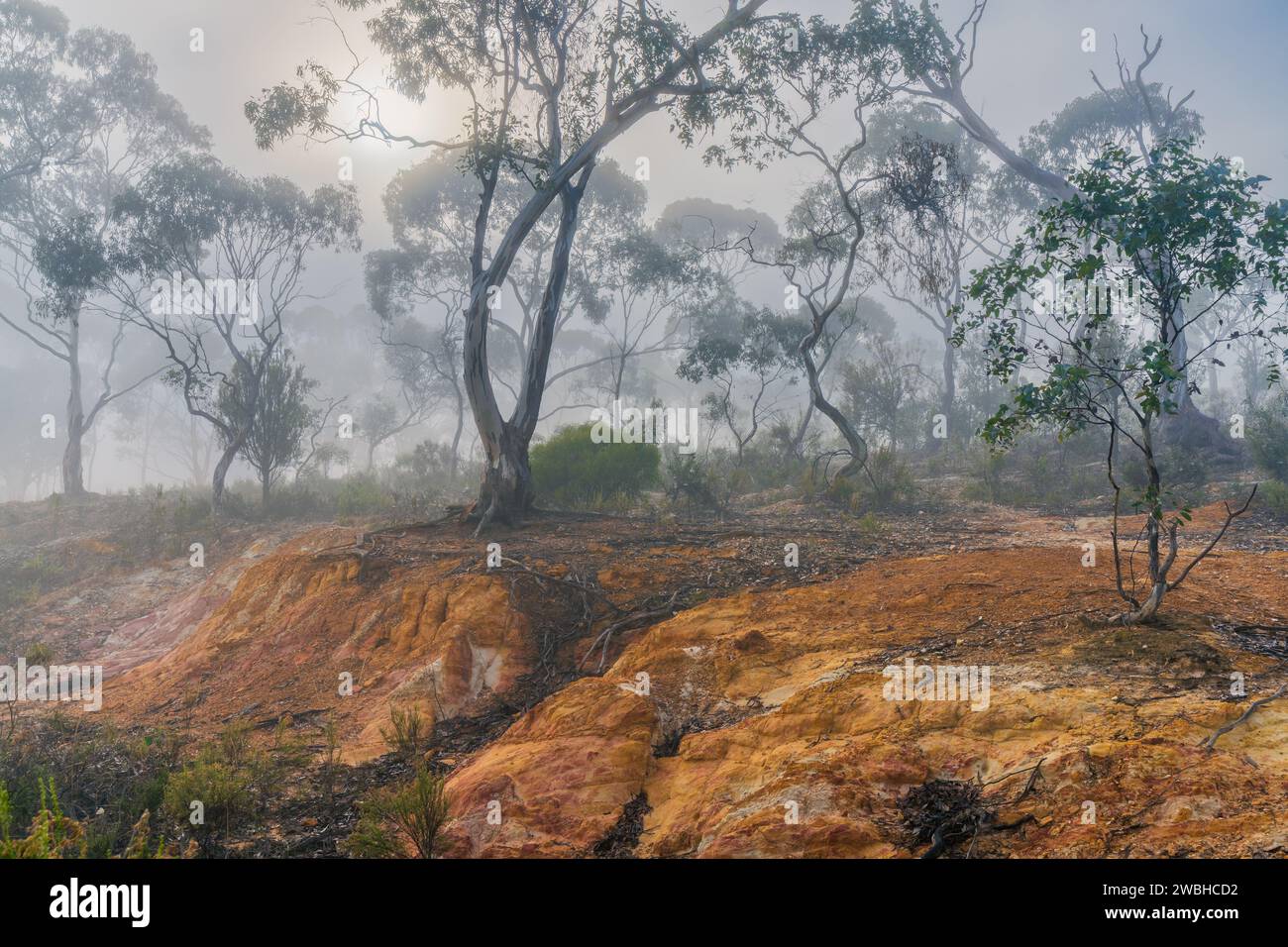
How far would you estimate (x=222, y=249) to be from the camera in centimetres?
2025

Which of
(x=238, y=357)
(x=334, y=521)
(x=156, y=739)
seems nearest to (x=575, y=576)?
(x=156, y=739)

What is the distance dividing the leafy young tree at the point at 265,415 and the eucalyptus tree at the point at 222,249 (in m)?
0.05

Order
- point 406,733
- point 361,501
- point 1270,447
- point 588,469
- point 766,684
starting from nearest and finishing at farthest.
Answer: point 766,684, point 406,733, point 1270,447, point 588,469, point 361,501

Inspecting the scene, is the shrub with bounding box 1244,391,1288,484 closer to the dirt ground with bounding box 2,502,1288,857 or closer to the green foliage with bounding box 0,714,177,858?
the dirt ground with bounding box 2,502,1288,857

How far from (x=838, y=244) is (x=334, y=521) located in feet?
52.3

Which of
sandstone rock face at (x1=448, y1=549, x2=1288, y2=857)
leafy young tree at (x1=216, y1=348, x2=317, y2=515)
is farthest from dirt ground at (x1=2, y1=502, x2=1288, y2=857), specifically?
leafy young tree at (x1=216, y1=348, x2=317, y2=515)

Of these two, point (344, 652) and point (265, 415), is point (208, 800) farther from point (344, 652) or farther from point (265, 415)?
point (265, 415)

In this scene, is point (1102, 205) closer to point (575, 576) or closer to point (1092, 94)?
point (575, 576)

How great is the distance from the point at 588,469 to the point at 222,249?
1321cm

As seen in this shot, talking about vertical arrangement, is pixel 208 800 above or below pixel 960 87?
below

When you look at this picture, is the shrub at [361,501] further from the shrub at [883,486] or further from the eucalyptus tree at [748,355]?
the shrub at [883,486]

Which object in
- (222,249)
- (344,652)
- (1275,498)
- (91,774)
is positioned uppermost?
(222,249)

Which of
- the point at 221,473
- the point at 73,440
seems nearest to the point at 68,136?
the point at 73,440
